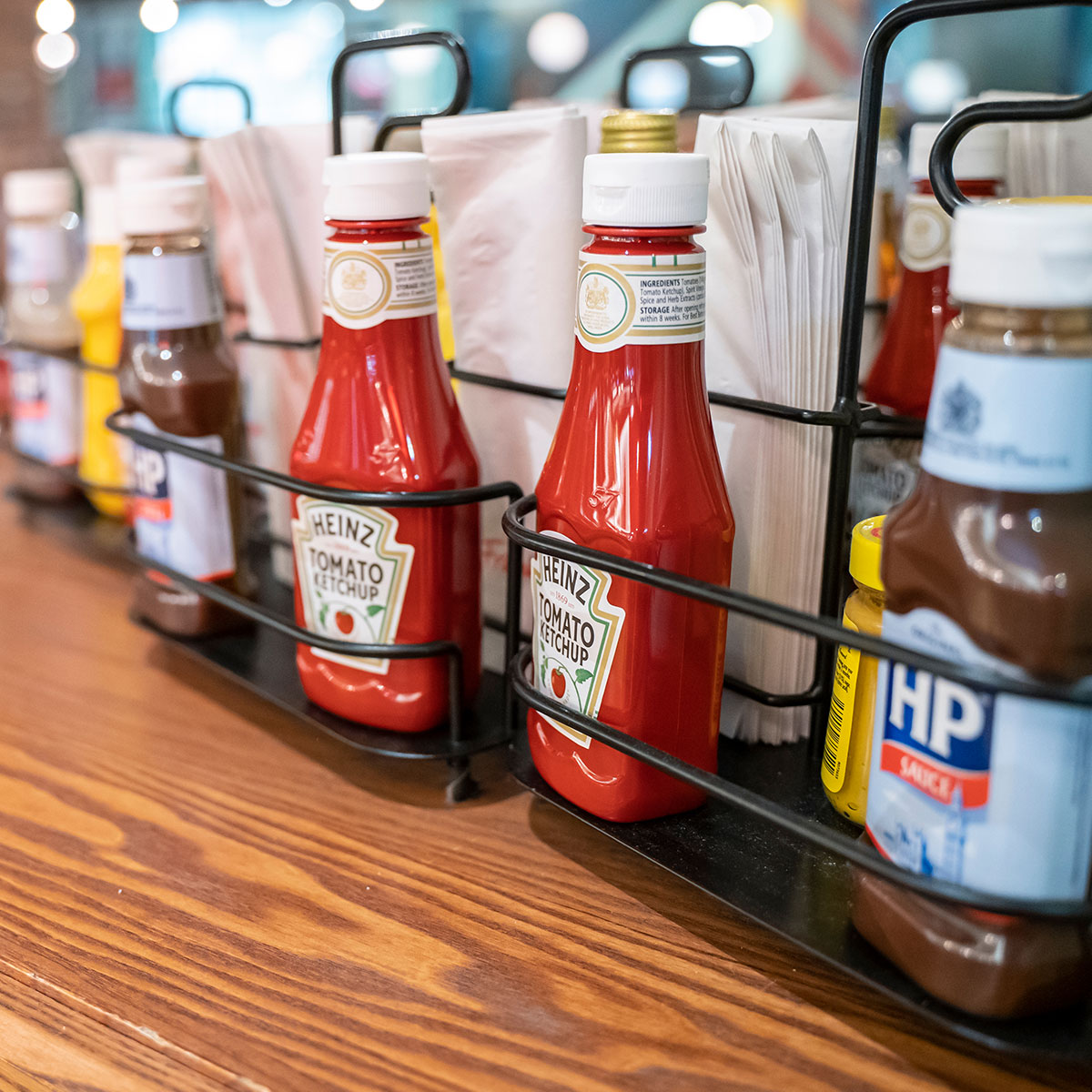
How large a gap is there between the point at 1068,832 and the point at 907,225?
0.46 m

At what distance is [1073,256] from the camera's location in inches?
14.2

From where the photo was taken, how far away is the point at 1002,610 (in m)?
0.39

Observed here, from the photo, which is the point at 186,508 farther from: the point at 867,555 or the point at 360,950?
the point at 867,555

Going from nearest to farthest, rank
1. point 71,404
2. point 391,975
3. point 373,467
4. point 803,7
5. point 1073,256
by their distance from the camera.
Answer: point 1073,256 → point 391,975 → point 373,467 → point 71,404 → point 803,7

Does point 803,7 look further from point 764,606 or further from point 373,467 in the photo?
point 764,606

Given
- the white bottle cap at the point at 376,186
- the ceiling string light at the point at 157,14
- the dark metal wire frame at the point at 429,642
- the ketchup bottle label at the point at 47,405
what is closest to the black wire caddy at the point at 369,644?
the dark metal wire frame at the point at 429,642

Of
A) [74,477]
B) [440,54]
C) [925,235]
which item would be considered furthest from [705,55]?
[440,54]

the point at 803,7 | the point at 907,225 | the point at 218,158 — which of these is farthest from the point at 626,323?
the point at 803,7

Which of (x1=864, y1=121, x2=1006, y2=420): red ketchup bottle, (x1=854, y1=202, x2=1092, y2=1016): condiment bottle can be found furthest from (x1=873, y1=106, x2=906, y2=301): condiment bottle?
(x1=854, y1=202, x2=1092, y2=1016): condiment bottle

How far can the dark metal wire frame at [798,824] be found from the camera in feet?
1.28

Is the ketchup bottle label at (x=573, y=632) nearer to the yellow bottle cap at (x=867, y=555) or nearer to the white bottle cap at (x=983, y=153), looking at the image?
the yellow bottle cap at (x=867, y=555)

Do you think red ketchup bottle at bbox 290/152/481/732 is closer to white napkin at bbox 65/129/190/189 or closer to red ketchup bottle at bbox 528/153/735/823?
red ketchup bottle at bbox 528/153/735/823

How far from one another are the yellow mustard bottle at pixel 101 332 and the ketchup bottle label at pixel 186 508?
214mm

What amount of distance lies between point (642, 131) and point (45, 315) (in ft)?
2.51
